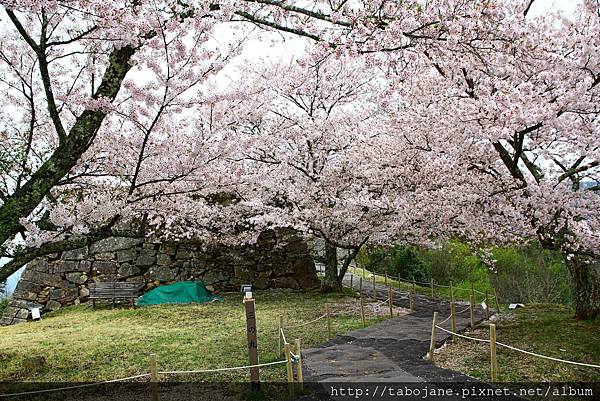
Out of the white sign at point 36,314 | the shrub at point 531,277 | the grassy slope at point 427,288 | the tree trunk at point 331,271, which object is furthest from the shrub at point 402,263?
the white sign at point 36,314

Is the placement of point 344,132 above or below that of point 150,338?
above

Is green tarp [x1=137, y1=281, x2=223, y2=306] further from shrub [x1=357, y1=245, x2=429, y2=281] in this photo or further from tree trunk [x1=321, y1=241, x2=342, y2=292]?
shrub [x1=357, y1=245, x2=429, y2=281]

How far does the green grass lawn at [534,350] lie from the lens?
5492mm

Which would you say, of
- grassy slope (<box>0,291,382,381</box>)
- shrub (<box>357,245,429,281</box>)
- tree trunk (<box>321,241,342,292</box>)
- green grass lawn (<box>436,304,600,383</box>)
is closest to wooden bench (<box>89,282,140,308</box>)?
grassy slope (<box>0,291,382,381</box>)

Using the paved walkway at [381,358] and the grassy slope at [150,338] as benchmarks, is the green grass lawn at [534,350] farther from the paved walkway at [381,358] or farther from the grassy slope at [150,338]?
the grassy slope at [150,338]

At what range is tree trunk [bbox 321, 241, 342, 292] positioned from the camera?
14.0m

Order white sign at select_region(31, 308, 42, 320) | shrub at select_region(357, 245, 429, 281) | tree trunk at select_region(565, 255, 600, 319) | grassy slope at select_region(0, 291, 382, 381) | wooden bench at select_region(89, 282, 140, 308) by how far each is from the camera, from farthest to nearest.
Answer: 1. shrub at select_region(357, 245, 429, 281)
2. wooden bench at select_region(89, 282, 140, 308)
3. white sign at select_region(31, 308, 42, 320)
4. tree trunk at select_region(565, 255, 600, 319)
5. grassy slope at select_region(0, 291, 382, 381)

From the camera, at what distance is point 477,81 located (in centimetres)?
735

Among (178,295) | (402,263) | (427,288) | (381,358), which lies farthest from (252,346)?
(402,263)

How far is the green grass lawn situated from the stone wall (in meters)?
7.52

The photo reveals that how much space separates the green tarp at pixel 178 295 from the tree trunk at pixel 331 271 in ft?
9.92

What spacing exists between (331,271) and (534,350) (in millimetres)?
8037

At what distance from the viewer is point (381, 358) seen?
20.3 ft

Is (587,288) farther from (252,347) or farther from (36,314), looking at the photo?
(36,314)
